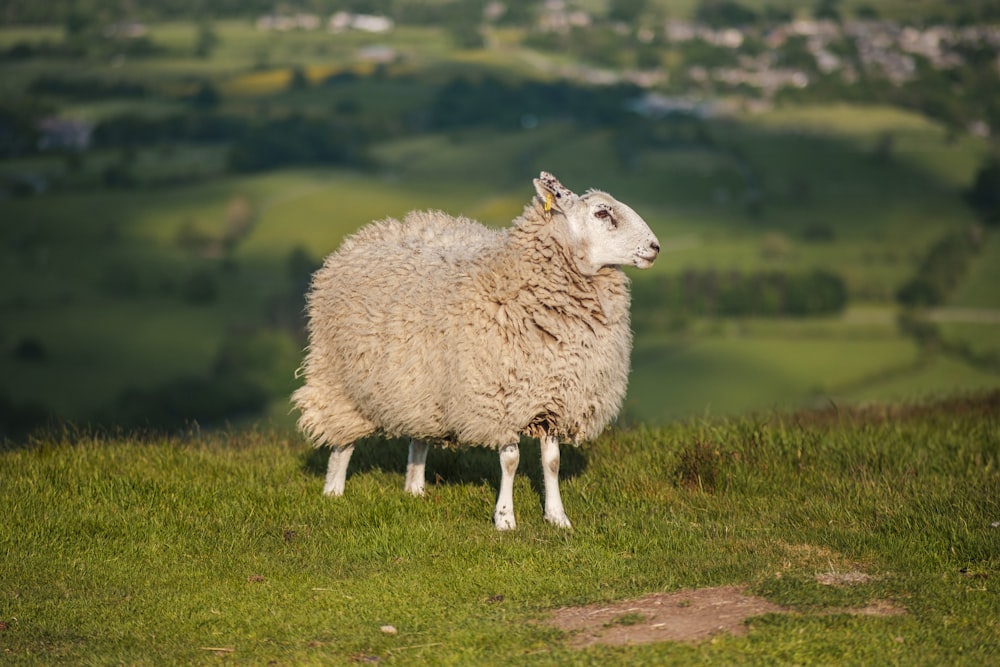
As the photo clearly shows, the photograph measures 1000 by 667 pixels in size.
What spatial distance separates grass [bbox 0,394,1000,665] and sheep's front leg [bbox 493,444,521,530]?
0.21 meters

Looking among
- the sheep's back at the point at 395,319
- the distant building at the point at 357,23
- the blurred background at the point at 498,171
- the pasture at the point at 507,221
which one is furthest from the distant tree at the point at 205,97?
the sheep's back at the point at 395,319

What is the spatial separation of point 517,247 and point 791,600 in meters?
3.59

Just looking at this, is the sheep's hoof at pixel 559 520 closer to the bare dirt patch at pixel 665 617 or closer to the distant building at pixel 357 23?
the bare dirt patch at pixel 665 617

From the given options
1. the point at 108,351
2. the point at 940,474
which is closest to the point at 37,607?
the point at 940,474

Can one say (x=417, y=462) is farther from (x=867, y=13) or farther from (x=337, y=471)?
(x=867, y=13)

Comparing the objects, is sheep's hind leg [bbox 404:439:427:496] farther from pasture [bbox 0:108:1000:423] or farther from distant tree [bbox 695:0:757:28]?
distant tree [bbox 695:0:757:28]

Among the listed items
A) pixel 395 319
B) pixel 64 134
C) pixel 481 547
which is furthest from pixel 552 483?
pixel 64 134

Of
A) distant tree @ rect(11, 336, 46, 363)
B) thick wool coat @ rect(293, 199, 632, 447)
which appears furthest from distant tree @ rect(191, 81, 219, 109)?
thick wool coat @ rect(293, 199, 632, 447)

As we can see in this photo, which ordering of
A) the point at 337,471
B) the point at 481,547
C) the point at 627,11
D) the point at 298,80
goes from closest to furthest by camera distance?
the point at 481,547 → the point at 337,471 → the point at 298,80 → the point at 627,11

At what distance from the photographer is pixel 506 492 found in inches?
411

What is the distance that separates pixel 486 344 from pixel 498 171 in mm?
115966

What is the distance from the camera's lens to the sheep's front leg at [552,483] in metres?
10.4

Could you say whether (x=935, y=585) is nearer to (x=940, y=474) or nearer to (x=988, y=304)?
(x=940, y=474)

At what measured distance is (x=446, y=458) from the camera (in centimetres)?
1239
